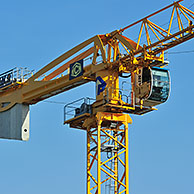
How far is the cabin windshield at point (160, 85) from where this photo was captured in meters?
53.1

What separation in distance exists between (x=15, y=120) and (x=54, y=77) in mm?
5794

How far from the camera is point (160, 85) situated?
175ft

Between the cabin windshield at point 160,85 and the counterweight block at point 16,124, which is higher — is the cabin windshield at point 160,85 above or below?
above

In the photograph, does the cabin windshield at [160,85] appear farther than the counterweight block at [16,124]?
No

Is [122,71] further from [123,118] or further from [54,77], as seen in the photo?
[54,77]

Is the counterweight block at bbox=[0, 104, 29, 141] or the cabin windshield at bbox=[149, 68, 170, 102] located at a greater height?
the cabin windshield at bbox=[149, 68, 170, 102]

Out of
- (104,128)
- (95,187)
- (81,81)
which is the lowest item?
(95,187)

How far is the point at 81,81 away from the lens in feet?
186

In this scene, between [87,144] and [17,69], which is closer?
[87,144]

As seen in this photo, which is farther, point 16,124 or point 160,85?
point 16,124

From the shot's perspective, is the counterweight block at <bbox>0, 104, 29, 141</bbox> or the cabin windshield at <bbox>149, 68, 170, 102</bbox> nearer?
the cabin windshield at <bbox>149, 68, 170, 102</bbox>

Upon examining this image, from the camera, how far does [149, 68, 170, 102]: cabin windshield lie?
53094 millimetres

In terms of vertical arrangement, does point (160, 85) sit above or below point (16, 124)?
above

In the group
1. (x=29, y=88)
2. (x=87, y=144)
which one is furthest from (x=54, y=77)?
(x=87, y=144)
